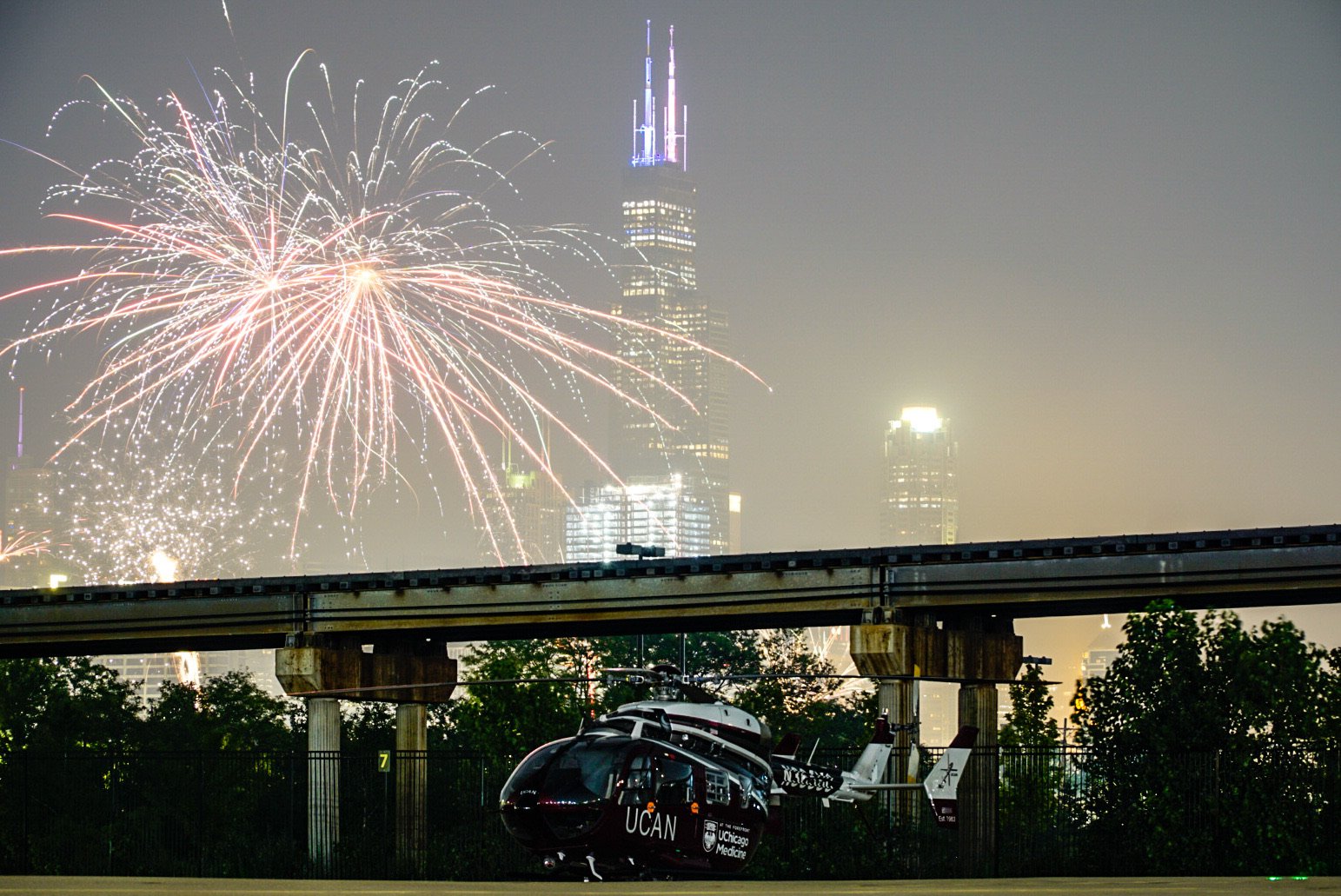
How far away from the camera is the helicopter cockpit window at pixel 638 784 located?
36812 mm

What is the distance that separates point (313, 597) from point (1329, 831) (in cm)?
3588

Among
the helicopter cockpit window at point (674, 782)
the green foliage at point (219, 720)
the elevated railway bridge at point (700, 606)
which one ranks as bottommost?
the green foliage at point (219, 720)

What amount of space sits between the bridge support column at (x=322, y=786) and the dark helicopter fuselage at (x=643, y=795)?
22417mm

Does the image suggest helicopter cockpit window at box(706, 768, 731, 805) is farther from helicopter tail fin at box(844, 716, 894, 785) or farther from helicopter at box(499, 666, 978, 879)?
helicopter tail fin at box(844, 716, 894, 785)

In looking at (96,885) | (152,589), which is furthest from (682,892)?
(152,589)

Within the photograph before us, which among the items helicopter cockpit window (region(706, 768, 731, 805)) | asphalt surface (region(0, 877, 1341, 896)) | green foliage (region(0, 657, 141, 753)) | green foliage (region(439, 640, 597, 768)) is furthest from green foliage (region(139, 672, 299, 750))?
helicopter cockpit window (region(706, 768, 731, 805))

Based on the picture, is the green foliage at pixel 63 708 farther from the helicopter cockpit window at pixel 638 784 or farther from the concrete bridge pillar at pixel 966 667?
the helicopter cockpit window at pixel 638 784

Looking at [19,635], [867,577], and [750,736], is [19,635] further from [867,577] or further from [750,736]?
[750,736]

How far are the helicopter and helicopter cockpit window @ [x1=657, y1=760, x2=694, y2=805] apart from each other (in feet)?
0.05

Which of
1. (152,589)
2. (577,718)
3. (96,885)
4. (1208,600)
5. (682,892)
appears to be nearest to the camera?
(682,892)

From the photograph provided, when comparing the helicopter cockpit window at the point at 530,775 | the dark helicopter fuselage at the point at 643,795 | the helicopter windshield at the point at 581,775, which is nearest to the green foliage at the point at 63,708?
the dark helicopter fuselage at the point at 643,795

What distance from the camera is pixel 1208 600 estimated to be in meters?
62.5

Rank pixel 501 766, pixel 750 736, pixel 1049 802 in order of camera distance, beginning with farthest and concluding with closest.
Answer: pixel 501 766 < pixel 1049 802 < pixel 750 736

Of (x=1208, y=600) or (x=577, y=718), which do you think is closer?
(x=1208, y=600)
